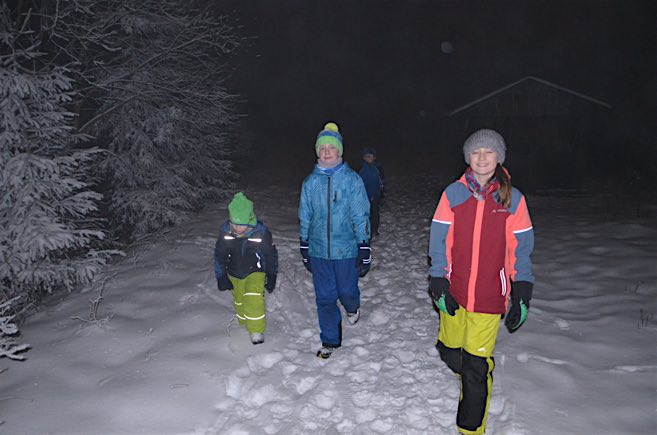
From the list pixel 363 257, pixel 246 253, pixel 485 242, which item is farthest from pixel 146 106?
pixel 485 242

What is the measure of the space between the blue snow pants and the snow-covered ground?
0.82 feet

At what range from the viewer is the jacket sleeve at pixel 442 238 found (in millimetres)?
2947

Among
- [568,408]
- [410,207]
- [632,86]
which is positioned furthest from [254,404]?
[632,86]

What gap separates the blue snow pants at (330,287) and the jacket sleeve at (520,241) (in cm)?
183

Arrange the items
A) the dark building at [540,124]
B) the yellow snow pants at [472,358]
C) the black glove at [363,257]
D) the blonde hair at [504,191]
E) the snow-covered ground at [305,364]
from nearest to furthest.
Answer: the blonde hair at [504,191]
the yellow snow pants at [472,358]
the snow-covered ground at [305,364]
the black glove at [363,257]
the dark building at [540,124]

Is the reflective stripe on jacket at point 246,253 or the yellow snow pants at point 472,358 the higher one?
the reflective stripe on jacket at point 246,253

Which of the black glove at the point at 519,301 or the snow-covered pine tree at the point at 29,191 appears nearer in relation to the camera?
the black glove at the point at 519,301

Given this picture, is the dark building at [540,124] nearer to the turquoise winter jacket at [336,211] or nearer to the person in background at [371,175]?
the person in background at [371,175]

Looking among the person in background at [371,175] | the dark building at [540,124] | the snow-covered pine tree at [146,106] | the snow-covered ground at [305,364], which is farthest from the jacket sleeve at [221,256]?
the dark building at [540,124]

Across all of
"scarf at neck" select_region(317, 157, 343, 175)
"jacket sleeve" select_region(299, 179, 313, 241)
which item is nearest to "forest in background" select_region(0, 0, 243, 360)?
"jacket sleeve" select_region(299, 179, 313, 241)

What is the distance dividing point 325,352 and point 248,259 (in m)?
1.36

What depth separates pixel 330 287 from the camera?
4.28 metres

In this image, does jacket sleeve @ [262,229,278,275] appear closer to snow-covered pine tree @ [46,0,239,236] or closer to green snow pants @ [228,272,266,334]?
green snow pants @ [228,272,266,334]

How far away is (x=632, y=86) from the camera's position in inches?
1118
